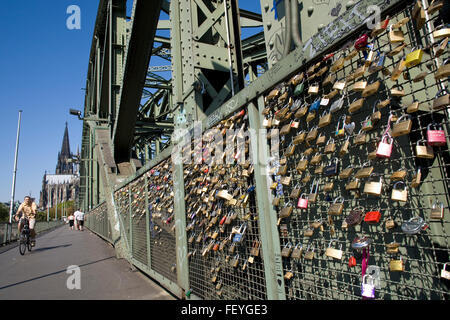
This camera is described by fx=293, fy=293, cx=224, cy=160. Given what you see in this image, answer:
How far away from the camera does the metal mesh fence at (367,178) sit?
3.90 feet

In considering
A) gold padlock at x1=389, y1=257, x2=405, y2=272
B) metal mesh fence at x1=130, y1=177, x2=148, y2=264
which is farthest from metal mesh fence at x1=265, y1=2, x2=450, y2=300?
metal mesh fence at x1=130, y1=177, x2=148, y2=264

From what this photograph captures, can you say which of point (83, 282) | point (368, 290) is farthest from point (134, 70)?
point (368, 290)

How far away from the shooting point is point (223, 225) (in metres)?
2.37

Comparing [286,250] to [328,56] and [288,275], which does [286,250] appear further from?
[328,56]

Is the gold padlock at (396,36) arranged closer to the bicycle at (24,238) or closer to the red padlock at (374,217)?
the red padlock at (374,217)

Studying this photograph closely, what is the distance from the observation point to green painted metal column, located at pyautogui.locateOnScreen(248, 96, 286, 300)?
1.78 metres

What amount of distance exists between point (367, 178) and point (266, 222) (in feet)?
2.30

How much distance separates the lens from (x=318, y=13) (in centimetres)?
181

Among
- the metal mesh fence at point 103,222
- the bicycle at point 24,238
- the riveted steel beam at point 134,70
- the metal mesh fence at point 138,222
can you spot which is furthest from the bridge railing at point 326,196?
the bicycle at point 24,238

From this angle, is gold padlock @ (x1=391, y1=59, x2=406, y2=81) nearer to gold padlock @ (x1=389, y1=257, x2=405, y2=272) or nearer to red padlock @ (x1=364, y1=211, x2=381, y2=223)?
red padlock @ (x1=364, y1=211, x2=381, y2=223)

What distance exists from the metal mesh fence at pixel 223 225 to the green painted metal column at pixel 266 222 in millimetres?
110

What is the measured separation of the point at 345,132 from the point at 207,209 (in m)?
1.52
